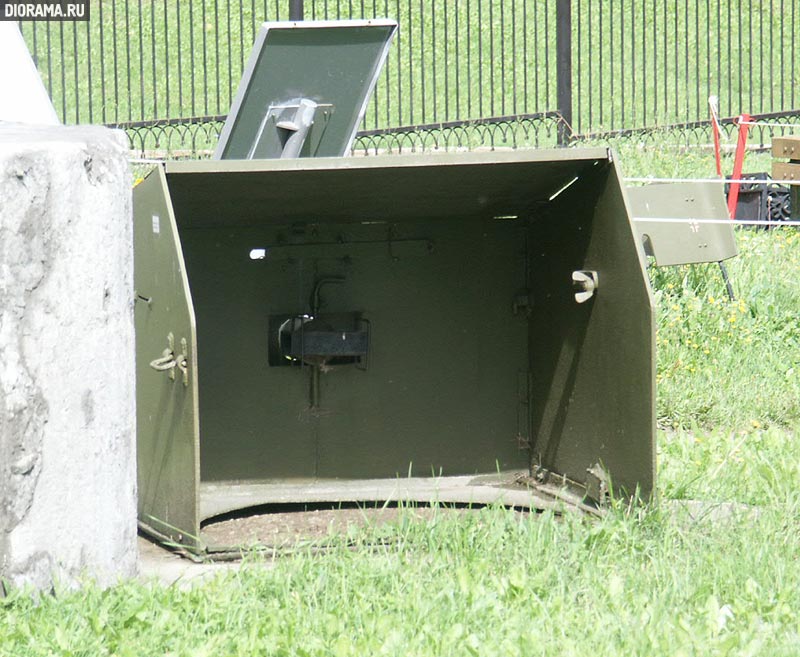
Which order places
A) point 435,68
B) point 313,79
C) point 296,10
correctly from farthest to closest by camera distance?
point 435,68 → point 296,10 → point 313,79

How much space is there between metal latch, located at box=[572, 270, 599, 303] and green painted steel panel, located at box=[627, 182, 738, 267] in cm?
232

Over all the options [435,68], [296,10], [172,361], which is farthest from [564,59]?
[172,361]

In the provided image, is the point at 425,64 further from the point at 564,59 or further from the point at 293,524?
the point at 293,524

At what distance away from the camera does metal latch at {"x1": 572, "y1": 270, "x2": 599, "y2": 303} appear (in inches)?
149

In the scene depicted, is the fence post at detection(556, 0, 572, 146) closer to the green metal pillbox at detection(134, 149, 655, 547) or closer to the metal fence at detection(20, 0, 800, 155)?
the metal fence at detection(20, 0, 800, 155)

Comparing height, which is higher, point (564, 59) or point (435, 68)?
point (435, 68)

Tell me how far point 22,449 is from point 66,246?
505 millimetres

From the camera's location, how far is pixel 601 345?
3.81 meters

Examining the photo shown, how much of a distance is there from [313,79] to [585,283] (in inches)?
58.1

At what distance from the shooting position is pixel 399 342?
450 centimetres

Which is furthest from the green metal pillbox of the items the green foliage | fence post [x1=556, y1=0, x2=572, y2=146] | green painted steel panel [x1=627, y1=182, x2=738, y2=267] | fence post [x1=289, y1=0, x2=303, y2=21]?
fence post [x1=556, y1=0, x2=572, y2=146]

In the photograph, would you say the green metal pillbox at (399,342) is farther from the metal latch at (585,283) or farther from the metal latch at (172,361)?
the metal latch at (172,361)

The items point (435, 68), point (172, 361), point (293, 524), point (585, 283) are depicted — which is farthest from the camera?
point (435, 68)

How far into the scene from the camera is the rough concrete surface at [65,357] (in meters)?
2.95
